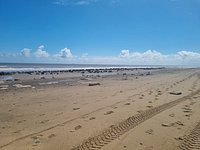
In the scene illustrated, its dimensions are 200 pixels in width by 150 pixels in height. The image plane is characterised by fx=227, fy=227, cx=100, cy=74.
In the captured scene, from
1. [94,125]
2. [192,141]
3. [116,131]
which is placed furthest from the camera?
[94,125]

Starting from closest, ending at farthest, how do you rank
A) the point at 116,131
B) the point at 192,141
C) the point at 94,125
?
the point at 192,141 < the point at 116,131 < the point at 94,125

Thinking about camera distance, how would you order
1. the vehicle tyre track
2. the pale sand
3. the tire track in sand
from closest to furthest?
the vehicle tyre track, the tire track in sand, the pale sand

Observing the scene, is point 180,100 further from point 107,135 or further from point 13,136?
point 13,136

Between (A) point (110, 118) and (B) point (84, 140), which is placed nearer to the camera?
(B) point (84, 140)

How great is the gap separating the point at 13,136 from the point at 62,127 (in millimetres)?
1718

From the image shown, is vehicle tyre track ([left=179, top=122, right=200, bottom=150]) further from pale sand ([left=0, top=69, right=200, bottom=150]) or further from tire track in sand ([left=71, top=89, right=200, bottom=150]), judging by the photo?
tire track in sand ([left=71, top=89, right=200, bottom=150])

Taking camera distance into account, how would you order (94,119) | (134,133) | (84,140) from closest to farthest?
(84,140) < (134,133) < (94,119)

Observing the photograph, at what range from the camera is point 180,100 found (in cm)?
1359

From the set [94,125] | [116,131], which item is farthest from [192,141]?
[94,125]

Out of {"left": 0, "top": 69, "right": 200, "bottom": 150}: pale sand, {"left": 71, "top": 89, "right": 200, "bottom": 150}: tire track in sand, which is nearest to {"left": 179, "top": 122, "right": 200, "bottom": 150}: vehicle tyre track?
{"left": 0, "top": 69, "right": 200, "bottom": 150}: pale sand

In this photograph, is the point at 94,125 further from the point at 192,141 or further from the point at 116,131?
the point at 192,141

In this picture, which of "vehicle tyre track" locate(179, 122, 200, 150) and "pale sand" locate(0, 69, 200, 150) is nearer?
"vehicle tyre track" locate(179, 122, 200, 150)

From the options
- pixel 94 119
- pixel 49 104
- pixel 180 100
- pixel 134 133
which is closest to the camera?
pixel 134 133

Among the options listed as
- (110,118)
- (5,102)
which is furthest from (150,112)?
(5,102)
